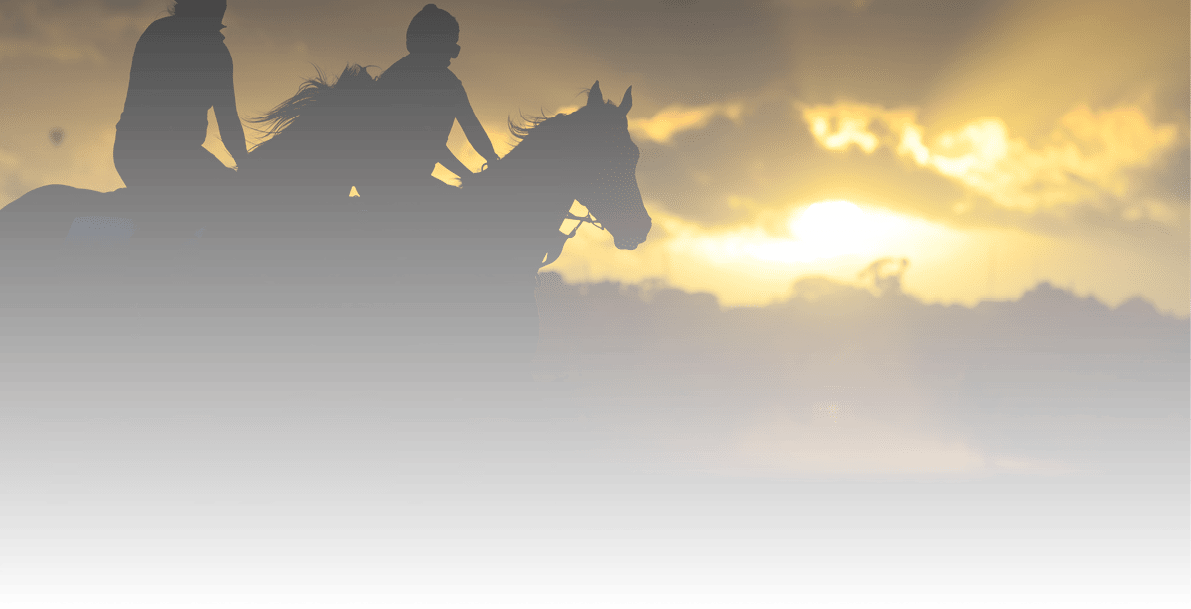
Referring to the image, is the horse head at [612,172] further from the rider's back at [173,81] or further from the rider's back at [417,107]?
the rider's back at [173,81]

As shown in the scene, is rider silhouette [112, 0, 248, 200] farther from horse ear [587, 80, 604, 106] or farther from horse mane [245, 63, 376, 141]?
horse ear [587, 80, 604, 106]

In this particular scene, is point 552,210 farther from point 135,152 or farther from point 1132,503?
point 1132,503

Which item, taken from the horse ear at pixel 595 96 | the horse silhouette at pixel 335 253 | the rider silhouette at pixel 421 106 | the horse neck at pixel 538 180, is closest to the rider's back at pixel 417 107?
the rider silhouette at pixel 421 106

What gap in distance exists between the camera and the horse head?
14.1 ft

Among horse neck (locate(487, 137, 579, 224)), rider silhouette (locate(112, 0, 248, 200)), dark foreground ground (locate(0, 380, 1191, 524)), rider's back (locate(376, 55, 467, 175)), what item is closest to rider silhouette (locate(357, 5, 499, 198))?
rider's back (locate(376, 55, 467, 175))

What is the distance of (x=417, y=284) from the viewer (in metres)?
3.96

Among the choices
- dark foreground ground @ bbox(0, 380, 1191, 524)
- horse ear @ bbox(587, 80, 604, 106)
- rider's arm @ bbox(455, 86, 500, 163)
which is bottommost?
dark foreground ground @ bbox(0, 380, 1191, 524)

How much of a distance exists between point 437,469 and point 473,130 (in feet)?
6.33

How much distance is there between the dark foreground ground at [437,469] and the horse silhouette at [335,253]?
0.27 metres

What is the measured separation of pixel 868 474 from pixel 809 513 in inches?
28.3

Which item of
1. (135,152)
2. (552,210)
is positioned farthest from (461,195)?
(135,152)

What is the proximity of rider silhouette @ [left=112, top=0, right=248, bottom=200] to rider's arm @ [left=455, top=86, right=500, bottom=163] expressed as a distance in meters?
1.19

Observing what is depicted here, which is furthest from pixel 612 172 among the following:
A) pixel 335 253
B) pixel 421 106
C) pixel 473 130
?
pixel 335 253

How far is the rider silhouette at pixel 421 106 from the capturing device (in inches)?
151
